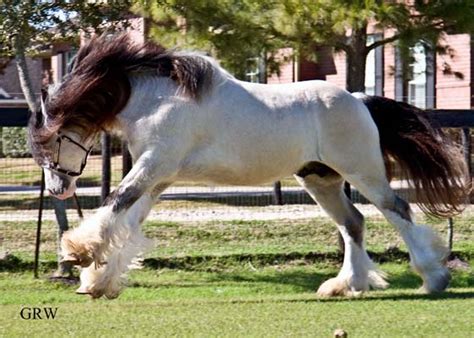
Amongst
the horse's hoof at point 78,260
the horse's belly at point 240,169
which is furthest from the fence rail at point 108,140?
the horse's hoof at point 78,260

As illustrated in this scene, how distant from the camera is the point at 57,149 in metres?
9.21

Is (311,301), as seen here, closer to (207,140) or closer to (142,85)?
(207,140)

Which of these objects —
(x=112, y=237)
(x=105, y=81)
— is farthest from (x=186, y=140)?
(x=112, y=237)

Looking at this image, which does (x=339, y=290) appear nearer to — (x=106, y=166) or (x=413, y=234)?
(x=413, y=234)

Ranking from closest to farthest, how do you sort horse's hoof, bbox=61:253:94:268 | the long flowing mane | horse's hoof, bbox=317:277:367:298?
horse's hoof, bbox=61:253:94:268 < the long flowing mane < horse's hoof, bbox=317:277:367:298

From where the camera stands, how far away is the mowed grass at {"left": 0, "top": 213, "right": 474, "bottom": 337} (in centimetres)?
775

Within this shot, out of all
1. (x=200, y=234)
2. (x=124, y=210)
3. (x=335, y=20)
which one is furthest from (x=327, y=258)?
(x=124, y=210)

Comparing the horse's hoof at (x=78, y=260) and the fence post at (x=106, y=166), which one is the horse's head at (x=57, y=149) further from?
the fence post at (x=106, y=166)

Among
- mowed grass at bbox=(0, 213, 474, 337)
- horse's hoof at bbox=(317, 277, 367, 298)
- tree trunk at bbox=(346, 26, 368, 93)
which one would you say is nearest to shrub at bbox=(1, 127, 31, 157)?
mowed grass at bbox=(0, 213, 474, 337)

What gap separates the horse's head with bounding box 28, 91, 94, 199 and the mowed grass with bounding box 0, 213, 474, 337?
1.02 m

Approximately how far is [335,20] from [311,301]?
253 inches

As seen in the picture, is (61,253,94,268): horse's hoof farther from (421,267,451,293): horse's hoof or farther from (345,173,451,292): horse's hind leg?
(421,267,451,293): horse's hoof

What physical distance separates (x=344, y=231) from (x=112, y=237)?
2.37m

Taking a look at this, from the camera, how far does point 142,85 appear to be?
938 cm
